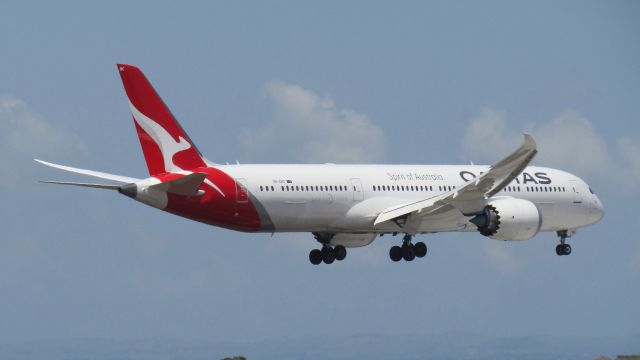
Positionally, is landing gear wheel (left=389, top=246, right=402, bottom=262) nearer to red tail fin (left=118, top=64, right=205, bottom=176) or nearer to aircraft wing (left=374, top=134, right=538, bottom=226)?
aircraft wing (left=374, top=134, right=538, bottom=226)

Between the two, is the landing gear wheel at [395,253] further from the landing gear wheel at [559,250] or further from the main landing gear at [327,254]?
the landing gear wheel at [559,250]

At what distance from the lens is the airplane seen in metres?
54.2

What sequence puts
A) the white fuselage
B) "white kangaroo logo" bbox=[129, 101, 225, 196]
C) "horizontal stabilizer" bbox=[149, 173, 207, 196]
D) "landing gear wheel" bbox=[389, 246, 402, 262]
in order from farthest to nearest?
"landing gear wheel" bbox=[389, 246, 402, 262] < the white fuselage < "white kangaroo logo" bbox=[129, 101, 225, 196] < "horizontal stabilizer" bbox=[149, 173, 207, 196]

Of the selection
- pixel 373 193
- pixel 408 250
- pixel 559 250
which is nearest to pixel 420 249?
pixel 408 250

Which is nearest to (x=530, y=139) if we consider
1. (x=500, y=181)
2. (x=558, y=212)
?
(x=500, y=181)

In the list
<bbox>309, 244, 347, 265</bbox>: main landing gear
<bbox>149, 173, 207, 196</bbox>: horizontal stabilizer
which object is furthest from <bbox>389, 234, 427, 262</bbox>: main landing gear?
<bbox>149, 173, 207, 196</bbox>: horizontal stabilizer

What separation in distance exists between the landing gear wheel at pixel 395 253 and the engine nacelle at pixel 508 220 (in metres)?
4.62

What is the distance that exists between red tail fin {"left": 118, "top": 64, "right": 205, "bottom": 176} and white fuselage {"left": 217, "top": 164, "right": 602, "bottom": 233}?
187 cm

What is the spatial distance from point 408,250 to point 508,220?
5867mm

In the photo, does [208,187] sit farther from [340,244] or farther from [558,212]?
[558,212]

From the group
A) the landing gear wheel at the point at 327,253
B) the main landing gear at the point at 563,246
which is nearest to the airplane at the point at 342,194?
the landing gear wheel at the point at 327,253

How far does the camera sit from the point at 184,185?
52.9m

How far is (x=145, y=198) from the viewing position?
53062 mm

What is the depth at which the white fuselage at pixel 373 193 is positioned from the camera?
5609 centimetres
